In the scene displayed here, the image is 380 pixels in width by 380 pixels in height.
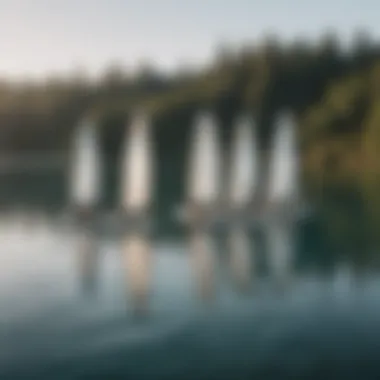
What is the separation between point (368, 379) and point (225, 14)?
1299 millimetres

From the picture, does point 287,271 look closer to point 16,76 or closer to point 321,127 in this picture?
point 321,127

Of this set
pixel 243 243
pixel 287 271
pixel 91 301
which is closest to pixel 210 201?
pixel 243 243

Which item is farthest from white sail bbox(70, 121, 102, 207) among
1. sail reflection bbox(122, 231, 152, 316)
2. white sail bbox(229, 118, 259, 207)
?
white sail bbox(229, 118, 259, 207)

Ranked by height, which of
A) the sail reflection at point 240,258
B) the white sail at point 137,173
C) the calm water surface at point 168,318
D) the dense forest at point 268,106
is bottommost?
the calm water surface at point 168,318

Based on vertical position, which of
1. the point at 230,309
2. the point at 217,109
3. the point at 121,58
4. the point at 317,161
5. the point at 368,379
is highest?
the point at 121,58

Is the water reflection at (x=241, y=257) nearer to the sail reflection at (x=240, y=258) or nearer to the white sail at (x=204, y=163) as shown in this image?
the sail reflection at (x=240, y=258)

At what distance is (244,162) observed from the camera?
2.57 m

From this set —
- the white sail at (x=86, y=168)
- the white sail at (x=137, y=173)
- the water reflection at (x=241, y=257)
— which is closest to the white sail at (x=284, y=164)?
the water reflection at (x=241, y=257)

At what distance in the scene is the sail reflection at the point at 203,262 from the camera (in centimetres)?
241

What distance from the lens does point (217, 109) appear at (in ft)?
8.41

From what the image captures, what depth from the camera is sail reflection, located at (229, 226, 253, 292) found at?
2.46 meters

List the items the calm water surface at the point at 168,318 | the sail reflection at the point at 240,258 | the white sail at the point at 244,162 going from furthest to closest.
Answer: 1. the white sail at the point at 244,162
2. the sail reflection at the point at 240,258
3. the calm water surface at the point at 168,318

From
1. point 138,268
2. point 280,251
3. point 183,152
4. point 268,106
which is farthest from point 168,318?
point 268,106

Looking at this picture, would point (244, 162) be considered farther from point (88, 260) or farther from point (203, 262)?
point (88, 260)
